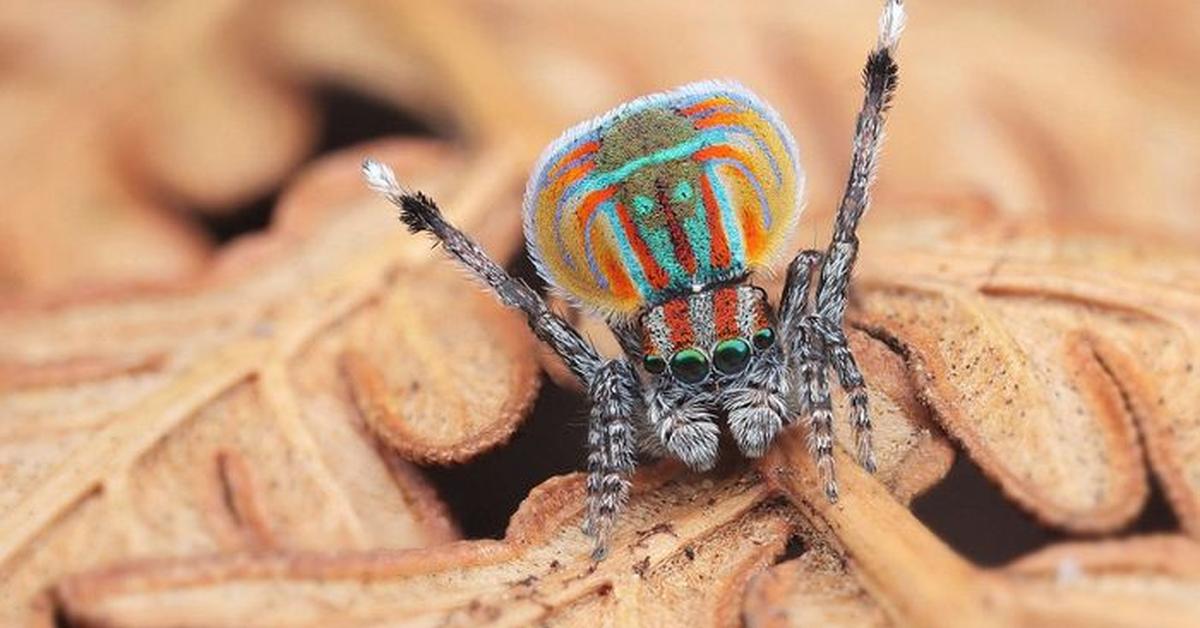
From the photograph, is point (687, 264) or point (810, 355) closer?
point (810, 355)

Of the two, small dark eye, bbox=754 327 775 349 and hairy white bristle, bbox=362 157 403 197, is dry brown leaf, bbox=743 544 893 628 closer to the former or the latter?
small dark eye, bbox=754 327 775 349

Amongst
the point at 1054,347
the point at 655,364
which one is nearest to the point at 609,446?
the point at 655,364

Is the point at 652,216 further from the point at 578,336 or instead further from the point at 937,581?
the point at 937,581

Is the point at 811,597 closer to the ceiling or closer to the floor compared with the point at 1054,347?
closer to the floor

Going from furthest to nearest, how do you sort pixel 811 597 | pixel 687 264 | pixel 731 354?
pixel 687 264, pixel 731 354, pixel 811 597

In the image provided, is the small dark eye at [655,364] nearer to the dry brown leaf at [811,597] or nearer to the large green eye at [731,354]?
the large green eye at [731,354]

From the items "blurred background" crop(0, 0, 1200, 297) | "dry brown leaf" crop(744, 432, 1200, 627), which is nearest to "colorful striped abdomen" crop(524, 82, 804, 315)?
"dry brown leaf" crop(744, 432, 1200, 627)

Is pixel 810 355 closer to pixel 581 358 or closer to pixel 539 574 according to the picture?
pixel 581 358

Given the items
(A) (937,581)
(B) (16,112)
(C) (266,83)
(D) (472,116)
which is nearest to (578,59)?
(D) (472,116)
